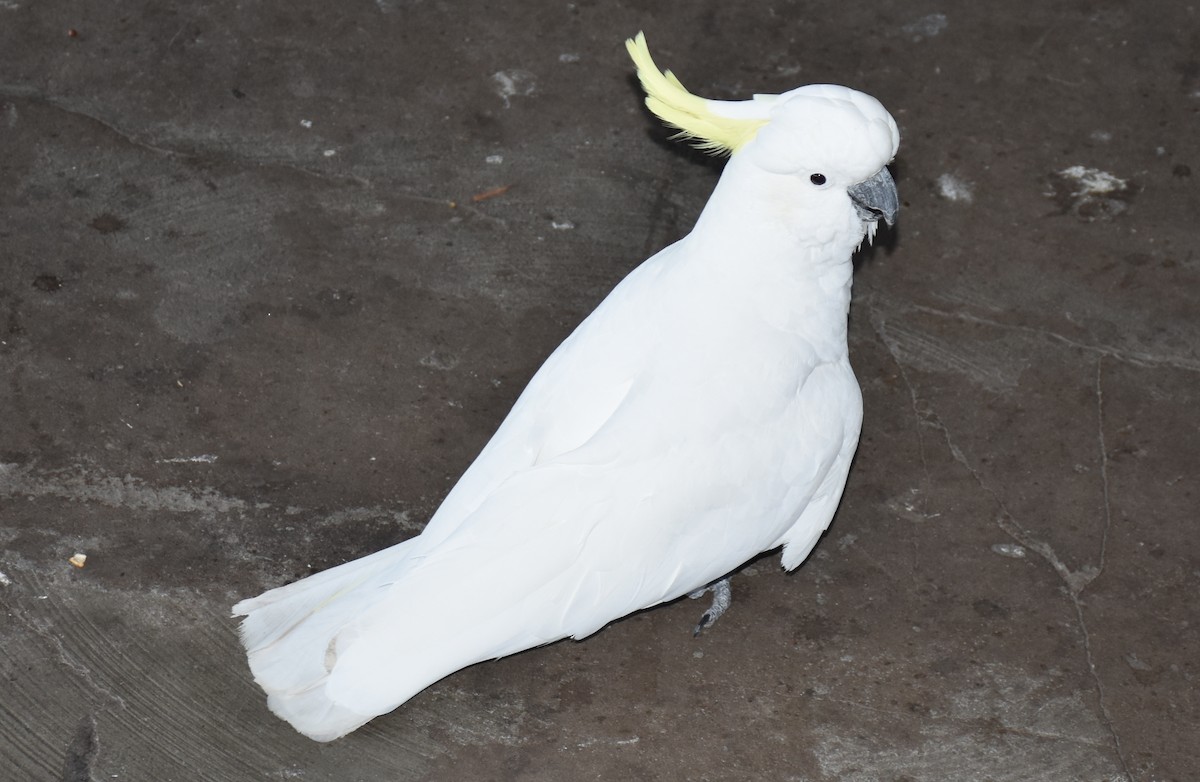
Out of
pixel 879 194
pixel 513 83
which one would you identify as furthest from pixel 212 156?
pixel 879 194

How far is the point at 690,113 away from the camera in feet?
10.4

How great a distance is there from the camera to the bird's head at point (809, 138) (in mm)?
2988

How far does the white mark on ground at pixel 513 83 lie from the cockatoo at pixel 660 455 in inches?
67.2

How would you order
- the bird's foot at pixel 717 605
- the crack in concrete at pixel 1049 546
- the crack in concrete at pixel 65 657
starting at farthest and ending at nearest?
the bird's foot at pixel 717 605
the crack in concrete at pixel 1049 546
the crack in concrete at pixel 65 657

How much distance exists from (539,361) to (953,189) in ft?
5.55

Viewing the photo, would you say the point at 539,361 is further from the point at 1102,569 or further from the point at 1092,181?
the point at 1092,181

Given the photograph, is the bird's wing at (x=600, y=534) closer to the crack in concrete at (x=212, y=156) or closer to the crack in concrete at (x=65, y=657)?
the crack in concrete at (x=65, y=657)

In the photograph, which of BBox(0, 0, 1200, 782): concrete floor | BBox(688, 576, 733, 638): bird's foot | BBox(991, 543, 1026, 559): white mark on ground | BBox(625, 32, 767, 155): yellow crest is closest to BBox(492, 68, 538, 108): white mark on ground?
BBox(0, 0, 1200, 782): concrete floor

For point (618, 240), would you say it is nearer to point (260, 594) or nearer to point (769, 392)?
point (769, 392)

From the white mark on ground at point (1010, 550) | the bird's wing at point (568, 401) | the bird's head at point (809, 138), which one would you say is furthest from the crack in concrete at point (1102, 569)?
the bird's wing at point (568, 401)

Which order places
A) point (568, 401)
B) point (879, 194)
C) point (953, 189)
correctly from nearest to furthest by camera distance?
point (879, 194) → point (568, 401) → point (953, 189)

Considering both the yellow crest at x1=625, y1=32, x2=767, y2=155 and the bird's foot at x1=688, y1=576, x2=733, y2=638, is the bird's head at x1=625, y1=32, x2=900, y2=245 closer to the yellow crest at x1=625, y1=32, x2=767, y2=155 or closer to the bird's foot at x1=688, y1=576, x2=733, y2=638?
the yellow crest at x1=625, y1=32, x2=767, y2=155

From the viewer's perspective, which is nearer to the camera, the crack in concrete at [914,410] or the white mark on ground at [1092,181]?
the crack in concrete at [914,410]

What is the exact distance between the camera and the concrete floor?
3215mm
